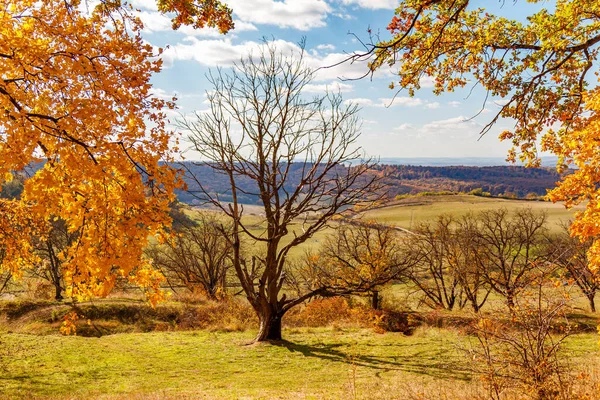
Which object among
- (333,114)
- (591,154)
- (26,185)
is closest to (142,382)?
(26,185)

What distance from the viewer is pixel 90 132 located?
18.4 ft

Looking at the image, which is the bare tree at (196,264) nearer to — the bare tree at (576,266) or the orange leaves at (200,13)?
the bare tree at (576,266)

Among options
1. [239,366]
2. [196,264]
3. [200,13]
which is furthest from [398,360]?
[196,264]

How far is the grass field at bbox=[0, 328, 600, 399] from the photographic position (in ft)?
28.8

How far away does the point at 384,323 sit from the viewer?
2019cm

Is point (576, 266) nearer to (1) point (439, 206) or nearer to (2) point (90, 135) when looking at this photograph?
(2) point (90, 135)

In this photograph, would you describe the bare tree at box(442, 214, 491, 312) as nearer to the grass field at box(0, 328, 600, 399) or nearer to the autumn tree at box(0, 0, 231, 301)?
the grass field at box(0, 328, 600, 399)

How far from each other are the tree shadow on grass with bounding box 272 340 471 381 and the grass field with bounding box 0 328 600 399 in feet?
0.10

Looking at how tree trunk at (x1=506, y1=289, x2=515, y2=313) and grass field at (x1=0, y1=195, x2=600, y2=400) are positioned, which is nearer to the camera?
tree trunk at (x1=506, y1=289, x2=515, y2=313)

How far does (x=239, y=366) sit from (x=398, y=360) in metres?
Answer: 5.13

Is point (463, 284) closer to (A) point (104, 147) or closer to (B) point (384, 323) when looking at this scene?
(B) point (384, 323)

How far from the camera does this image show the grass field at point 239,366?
346 inches

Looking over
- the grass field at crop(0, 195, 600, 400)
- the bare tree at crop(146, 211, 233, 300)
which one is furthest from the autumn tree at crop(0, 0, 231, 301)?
the bare tree at crop(146, 211, 233, 300)

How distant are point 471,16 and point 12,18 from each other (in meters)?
7.76
